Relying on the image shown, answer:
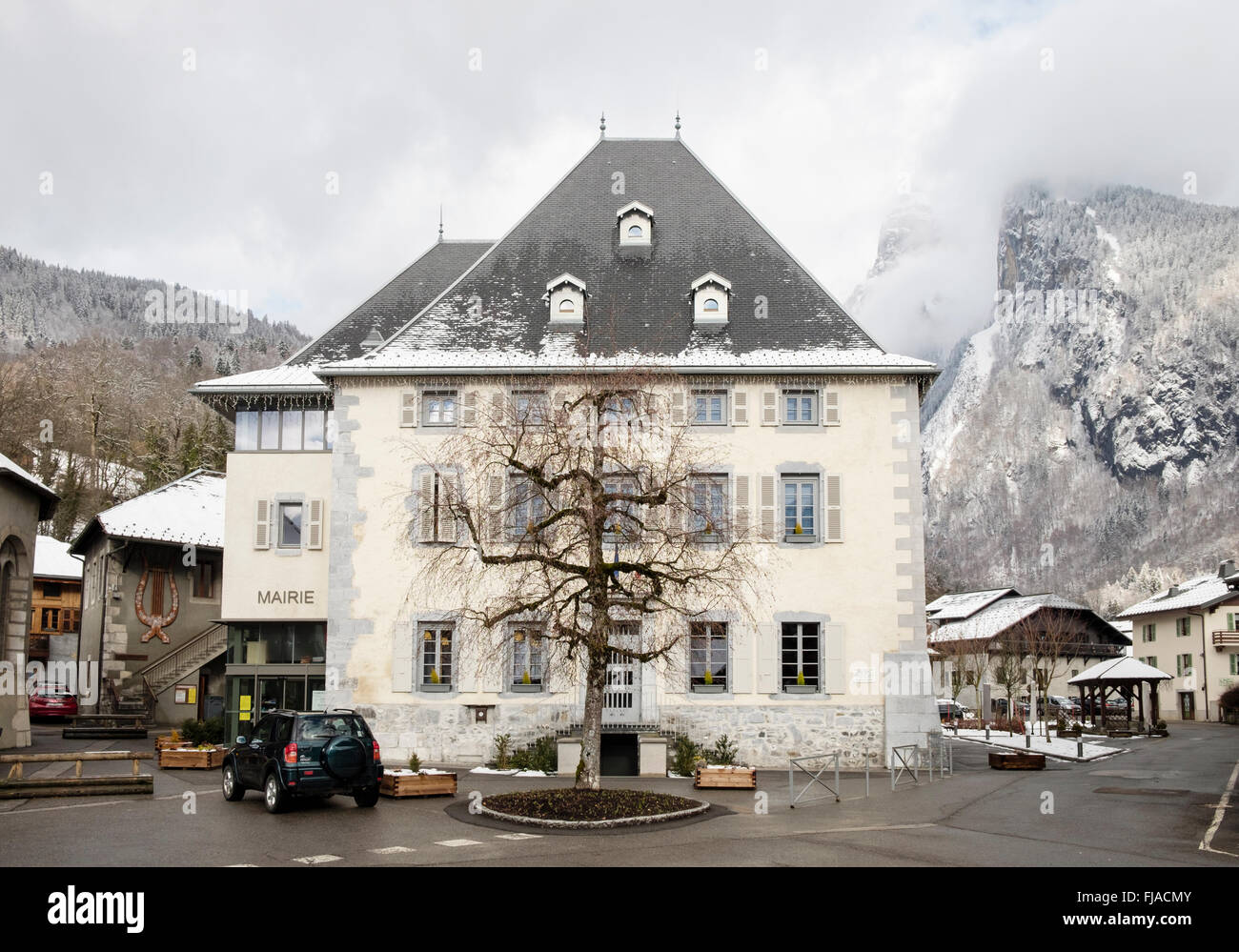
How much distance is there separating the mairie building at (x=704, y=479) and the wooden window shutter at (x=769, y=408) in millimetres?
53

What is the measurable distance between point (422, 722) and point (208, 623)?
20742 mm

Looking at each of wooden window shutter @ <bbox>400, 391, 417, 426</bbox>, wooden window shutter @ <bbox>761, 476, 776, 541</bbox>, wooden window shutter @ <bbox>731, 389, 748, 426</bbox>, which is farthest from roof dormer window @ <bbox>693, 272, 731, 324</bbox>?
wooden window shutter @ <bbox>400, 391, 417, 426</bbox>

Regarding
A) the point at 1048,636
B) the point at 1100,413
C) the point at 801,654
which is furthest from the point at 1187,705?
the point at 1100,413

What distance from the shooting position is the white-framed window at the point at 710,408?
97.0 ft

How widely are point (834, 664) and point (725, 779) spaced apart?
19.5ft

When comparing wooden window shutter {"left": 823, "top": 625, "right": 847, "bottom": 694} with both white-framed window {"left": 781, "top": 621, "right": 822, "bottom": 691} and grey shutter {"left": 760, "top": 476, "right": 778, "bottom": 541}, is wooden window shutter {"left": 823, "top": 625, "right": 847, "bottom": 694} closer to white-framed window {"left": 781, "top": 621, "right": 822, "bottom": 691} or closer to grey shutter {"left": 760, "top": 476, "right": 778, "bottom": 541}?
white-framed window {"left": 781, "top": 621, "right": 822, "bottom": 691}

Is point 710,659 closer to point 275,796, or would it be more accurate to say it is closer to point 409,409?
point 409,409

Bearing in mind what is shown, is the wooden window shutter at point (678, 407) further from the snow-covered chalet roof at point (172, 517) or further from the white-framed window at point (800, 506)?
the snow-covered chalet roof at point (172, 517)

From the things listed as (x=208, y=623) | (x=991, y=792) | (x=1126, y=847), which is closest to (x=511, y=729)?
(x=991, y=792)

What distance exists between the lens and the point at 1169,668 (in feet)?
242

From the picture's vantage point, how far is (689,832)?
16.8 m

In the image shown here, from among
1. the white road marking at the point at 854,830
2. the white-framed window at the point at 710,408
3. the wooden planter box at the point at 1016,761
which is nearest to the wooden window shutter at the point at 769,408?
the white-framed window at the point at 710,408

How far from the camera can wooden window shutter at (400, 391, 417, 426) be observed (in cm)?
2986

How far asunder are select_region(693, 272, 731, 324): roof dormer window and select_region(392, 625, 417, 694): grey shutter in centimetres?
1080
